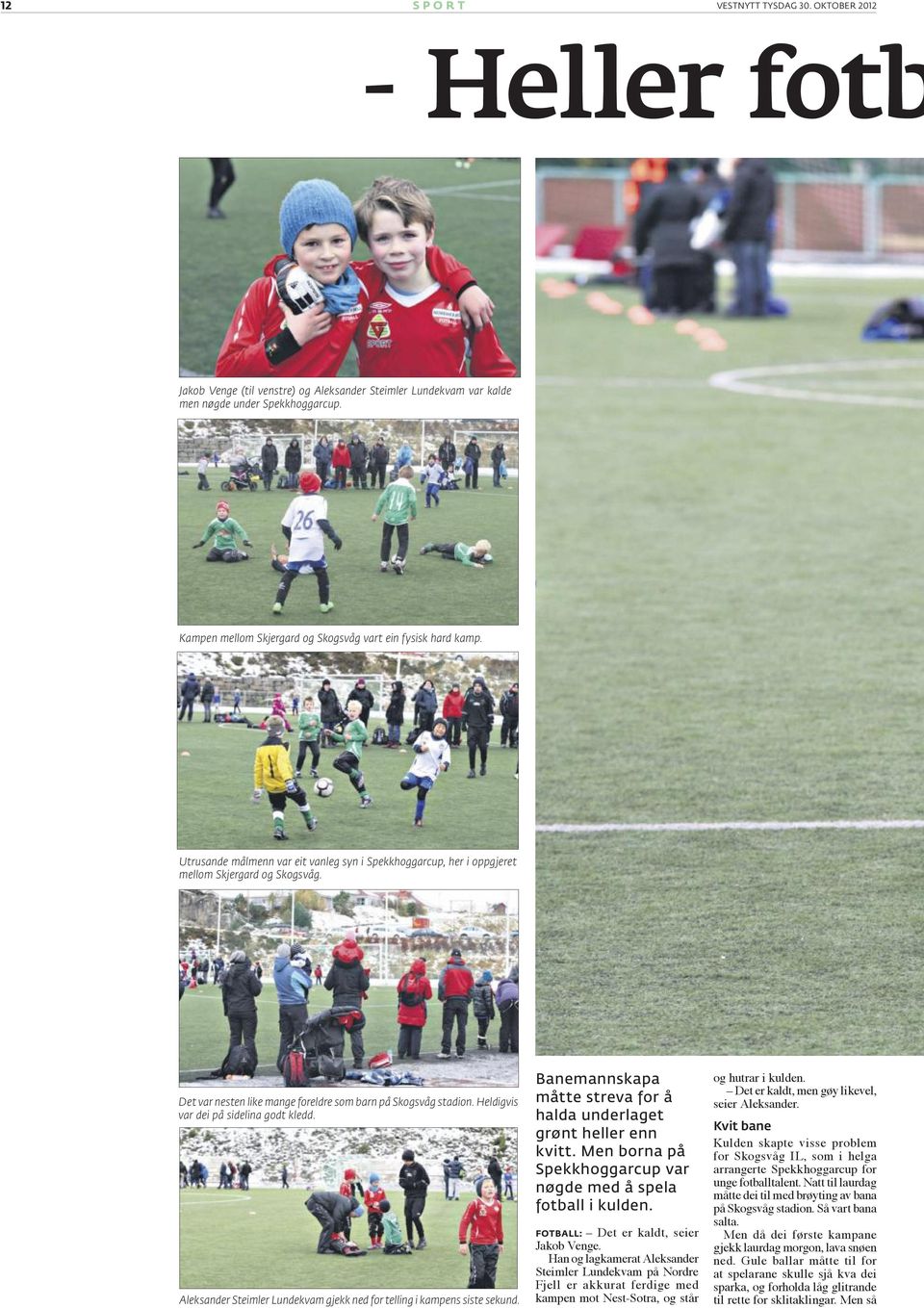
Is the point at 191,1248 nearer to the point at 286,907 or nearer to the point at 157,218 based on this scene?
the point at 286,907

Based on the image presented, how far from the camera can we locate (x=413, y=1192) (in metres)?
6.13

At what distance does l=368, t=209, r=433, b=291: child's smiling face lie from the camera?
645cm

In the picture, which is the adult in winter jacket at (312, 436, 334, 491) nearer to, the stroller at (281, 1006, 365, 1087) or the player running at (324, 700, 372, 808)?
the player running at (324, 700, 372, 808)

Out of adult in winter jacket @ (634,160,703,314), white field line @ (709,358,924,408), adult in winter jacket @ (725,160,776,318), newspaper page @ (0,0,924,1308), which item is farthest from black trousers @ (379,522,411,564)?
adult in winter jacket @ (634,160,703,314)

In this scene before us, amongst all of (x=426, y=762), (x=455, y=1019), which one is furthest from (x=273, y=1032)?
(x=426, y=762)

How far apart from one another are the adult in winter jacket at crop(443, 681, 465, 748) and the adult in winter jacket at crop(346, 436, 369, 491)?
2.02 feet

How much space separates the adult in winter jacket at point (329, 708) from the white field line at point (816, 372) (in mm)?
18792

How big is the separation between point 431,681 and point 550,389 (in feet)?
64.0

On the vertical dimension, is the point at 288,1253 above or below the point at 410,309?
below

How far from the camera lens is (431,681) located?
6258 mm

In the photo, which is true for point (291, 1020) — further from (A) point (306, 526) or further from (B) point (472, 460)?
(B) point (472, 460)

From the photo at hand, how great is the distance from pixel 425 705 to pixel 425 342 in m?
1.03

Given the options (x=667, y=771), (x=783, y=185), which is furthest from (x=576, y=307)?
(x=667, y=771)

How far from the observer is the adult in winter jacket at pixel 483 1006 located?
242 inches
